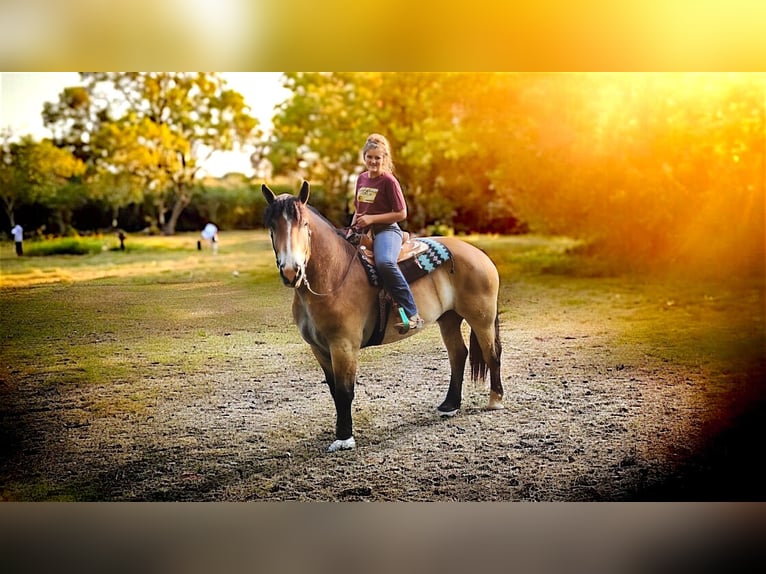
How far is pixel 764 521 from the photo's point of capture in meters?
4.49

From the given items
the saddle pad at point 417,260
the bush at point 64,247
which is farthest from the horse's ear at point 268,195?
the bush at point 64,247

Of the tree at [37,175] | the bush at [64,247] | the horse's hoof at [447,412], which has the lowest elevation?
the horse's hoof at [447,412]

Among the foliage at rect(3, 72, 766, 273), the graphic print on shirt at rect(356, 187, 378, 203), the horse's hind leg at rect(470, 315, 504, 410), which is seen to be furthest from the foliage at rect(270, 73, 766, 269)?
the horse's hind leg at rect(470, 315, 504, 410)

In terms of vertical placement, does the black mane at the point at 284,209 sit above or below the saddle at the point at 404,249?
above

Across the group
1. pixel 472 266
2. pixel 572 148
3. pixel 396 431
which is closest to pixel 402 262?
pixel 472 266

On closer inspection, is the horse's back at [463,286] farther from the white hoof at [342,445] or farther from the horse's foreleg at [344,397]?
the white hoof at [342,445]

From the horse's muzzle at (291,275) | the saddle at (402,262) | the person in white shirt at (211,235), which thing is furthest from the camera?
the person in white shirt at (211,235)

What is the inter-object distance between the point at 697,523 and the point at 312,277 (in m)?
2.64

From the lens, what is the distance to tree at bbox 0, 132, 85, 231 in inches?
177

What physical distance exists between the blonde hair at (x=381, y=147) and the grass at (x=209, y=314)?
0.70 meters

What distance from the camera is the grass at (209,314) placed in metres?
4.42

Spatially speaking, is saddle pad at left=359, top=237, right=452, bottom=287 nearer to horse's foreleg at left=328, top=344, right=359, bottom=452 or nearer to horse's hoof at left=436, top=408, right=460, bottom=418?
horse's foreleg at left=328, top=344, right=359, bottom=452
